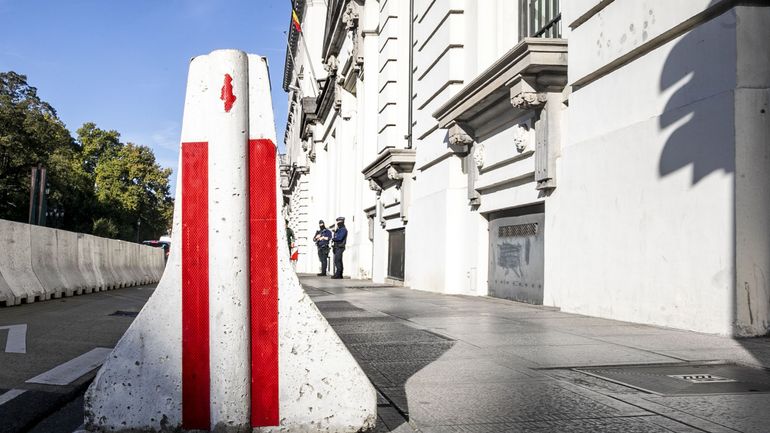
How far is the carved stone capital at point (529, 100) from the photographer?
9656 mm

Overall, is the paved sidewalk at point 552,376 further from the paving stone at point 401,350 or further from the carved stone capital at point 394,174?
the carved stone capital at point 394,174

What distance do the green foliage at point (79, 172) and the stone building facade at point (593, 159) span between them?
35.2 meters

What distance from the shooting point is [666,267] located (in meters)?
7.00

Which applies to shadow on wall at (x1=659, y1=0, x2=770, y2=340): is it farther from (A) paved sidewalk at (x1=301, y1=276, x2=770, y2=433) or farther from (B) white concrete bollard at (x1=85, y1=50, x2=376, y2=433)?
(B) white concrete bollard at (x1=85, y1=50, x2=376, y2=433)

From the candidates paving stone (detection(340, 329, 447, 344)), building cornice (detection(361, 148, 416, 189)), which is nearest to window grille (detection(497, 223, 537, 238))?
paving stone (detection(340, 329, 447, 344))

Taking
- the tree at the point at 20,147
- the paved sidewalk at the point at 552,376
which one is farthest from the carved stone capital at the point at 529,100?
the tree at the point at 20,147

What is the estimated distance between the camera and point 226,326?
312 centimetres

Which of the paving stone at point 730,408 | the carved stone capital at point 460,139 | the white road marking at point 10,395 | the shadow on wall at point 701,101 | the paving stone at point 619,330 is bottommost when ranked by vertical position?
the white road marking at point 10,395

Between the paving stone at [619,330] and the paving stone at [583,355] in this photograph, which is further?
the paving stone at [619,330]

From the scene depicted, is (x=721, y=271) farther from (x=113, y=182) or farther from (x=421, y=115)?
(x=113, y=182)

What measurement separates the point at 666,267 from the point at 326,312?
14.1 ft

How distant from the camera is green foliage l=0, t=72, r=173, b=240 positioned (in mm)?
46188

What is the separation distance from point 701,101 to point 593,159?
193 centimetres

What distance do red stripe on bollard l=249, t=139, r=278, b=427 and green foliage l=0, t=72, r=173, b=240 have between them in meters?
46.7
